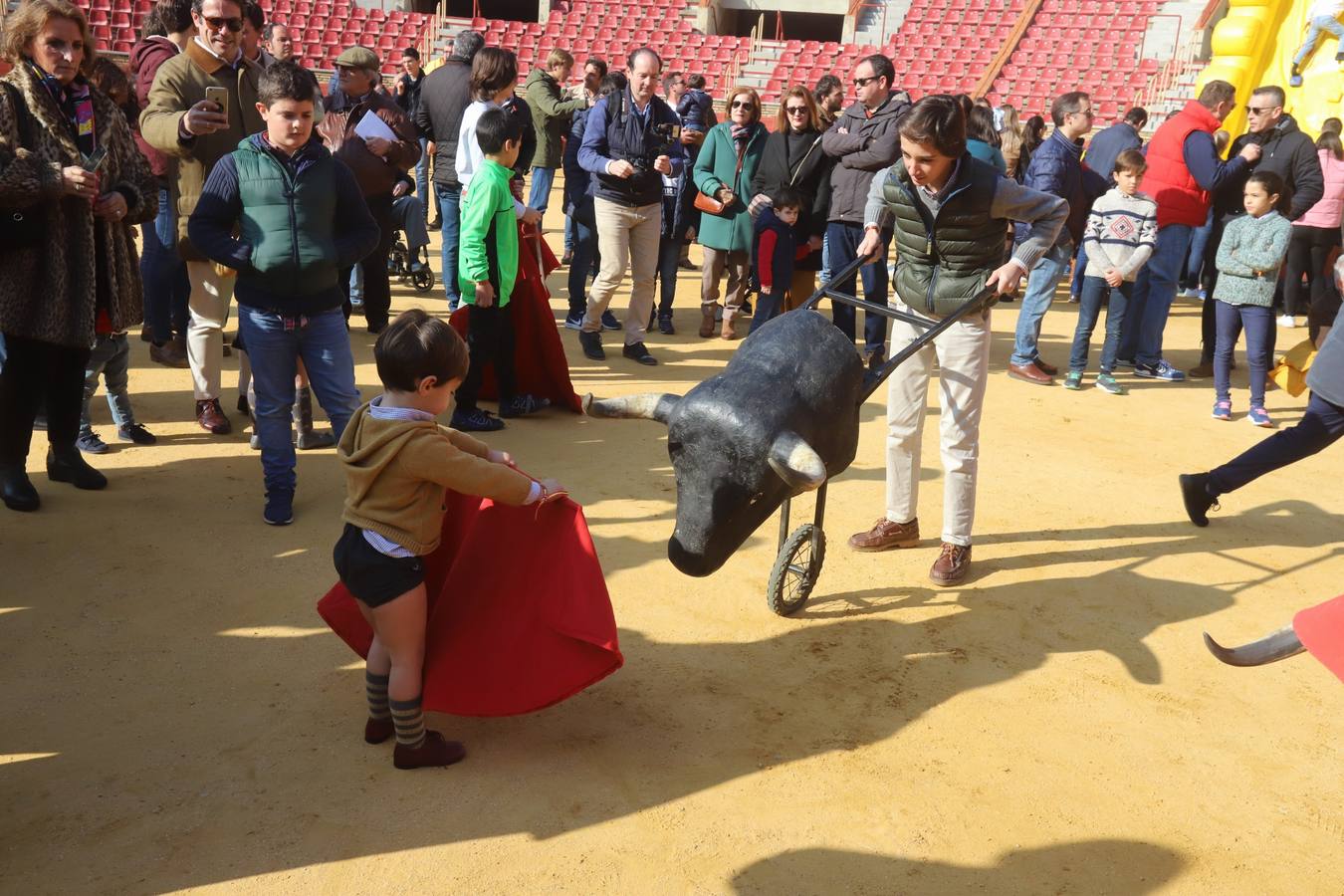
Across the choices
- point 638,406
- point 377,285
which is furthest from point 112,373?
point 638,406

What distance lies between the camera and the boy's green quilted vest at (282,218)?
192 inches

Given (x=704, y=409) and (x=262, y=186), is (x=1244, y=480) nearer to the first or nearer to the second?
(x=704, y=409)

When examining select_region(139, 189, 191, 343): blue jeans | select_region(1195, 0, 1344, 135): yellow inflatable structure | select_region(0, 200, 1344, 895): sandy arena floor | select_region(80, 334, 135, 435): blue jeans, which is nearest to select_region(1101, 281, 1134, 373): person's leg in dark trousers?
select_region(0, 200, 1344, 895): sandy arena floor

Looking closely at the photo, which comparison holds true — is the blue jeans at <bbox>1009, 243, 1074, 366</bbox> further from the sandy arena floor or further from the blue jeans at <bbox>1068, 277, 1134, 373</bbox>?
the sandy arena floor

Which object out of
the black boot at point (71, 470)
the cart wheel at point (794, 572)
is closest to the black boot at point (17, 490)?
the black boot at point (71, 470)

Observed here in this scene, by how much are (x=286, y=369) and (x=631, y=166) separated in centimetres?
338

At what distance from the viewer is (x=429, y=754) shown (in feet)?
11.4

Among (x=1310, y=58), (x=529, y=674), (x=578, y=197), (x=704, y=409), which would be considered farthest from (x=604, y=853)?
(x=1310, y=58)

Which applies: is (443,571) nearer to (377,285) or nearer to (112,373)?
(112,373)

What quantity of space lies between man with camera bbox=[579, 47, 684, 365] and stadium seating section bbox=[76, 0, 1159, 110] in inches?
760

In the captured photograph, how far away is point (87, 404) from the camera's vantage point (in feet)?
20.0

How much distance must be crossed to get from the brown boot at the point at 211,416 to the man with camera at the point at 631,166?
2808 mm

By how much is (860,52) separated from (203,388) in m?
24.9

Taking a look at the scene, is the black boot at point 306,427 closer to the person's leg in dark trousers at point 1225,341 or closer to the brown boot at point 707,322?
the brown boot at point 707,322
